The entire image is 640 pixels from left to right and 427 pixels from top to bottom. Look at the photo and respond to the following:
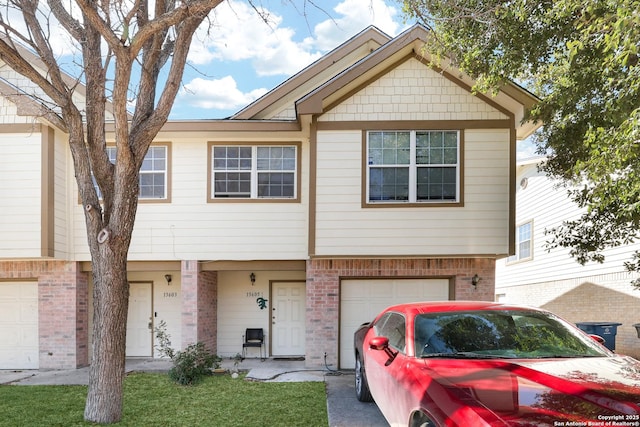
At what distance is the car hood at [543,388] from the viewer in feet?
8.43

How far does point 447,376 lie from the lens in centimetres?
334

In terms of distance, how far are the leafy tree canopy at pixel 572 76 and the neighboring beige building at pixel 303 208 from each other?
109cm

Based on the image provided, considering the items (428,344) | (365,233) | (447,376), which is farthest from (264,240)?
(447,376)

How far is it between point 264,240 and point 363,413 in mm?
4617

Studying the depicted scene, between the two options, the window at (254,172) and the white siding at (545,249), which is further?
the white siding at (545,249)

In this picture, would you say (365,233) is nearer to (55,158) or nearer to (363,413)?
(363,413)

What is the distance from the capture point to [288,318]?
1094 centimetres

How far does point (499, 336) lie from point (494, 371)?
2.75 ft

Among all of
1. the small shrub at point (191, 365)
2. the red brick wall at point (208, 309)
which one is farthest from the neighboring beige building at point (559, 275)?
the small shrub at point (191, 365)

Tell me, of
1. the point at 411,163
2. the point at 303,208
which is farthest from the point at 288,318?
the point at 411,163

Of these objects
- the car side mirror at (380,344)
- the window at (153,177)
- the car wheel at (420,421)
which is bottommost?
the car wheel at (420,421)

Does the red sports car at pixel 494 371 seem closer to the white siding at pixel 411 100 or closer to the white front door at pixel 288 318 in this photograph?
the white siding at pixel 411 100

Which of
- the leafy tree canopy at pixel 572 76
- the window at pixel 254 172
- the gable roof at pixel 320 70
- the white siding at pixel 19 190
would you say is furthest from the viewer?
the gable roof at pixel 320 70

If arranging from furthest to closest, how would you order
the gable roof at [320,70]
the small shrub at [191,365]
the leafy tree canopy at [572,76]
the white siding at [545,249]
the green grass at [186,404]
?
the white siding at [545,249] → the gable roof at [320,70] → the small shrub at [191,365] → the green grass at [186,404] → the leafy tree canopy at [572,76]
